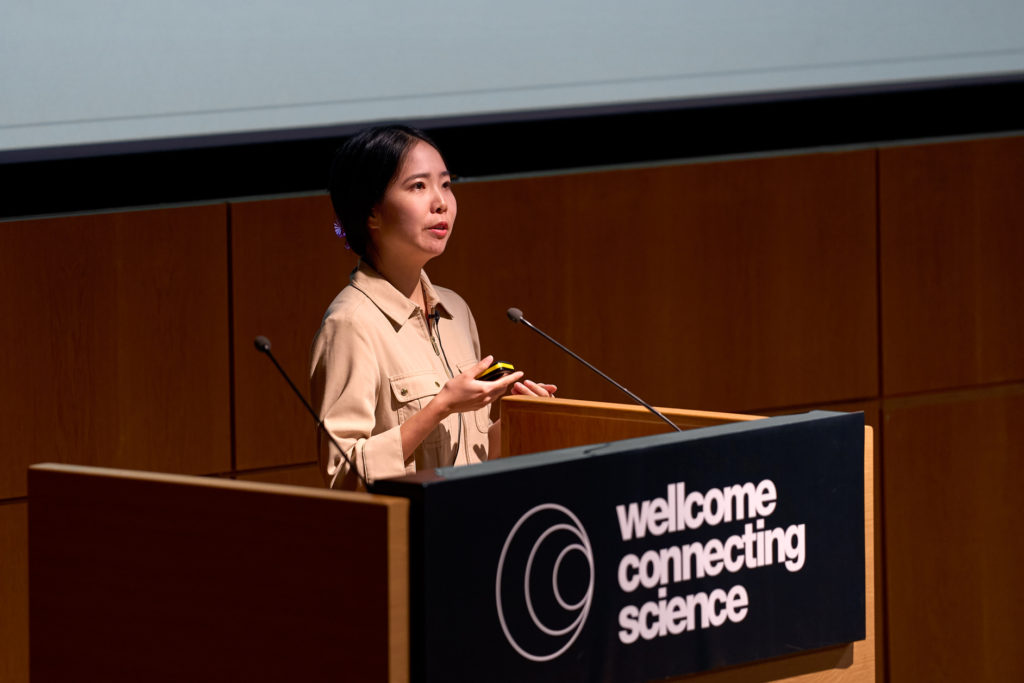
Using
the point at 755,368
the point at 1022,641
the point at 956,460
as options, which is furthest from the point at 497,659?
the point at 1022,641

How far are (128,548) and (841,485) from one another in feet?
3.17

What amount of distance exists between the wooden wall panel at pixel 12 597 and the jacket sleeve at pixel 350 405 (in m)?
1.26

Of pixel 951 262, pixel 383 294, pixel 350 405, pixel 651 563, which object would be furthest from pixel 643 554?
pixel 951 262

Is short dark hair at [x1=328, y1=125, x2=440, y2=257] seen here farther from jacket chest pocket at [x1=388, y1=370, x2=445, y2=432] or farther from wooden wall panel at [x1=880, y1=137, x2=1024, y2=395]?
wooden wall panel at [x1=880, y1=137, x2=1024, y2=395]

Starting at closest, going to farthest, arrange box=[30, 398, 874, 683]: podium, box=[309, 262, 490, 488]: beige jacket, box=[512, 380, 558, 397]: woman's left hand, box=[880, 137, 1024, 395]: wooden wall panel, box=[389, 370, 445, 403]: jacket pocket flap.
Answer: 1. box=[30, 398, 874, 683]: podium
2. box=[309, 262, 490, 488]: beige jacket
3. box=[389, 370, 445, 403]: jacket pocket flap
4. box=[512, 380, 558, 397]: woman's left hand
5. box=[880, 137, 1024, 395]: wooden wall panel

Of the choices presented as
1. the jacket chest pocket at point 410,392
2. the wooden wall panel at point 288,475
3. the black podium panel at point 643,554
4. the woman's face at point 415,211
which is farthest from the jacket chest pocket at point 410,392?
the wooden wall panel at point 288,475

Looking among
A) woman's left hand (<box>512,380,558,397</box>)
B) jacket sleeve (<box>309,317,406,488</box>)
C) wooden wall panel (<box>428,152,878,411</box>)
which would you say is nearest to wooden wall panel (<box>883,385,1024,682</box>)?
wooden wall panel (<box>428,152,878,411</box>)

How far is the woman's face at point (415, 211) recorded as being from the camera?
7.71 ft

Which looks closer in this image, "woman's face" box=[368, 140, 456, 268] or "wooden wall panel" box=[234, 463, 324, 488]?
"woman's face" box=[368, 140, 456, 268]

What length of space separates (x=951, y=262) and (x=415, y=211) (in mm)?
2366

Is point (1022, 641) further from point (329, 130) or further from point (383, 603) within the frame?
point (383, 603)

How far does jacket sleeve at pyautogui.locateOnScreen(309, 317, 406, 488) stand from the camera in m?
2.15

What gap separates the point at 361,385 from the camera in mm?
2232

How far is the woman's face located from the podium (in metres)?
0.66
